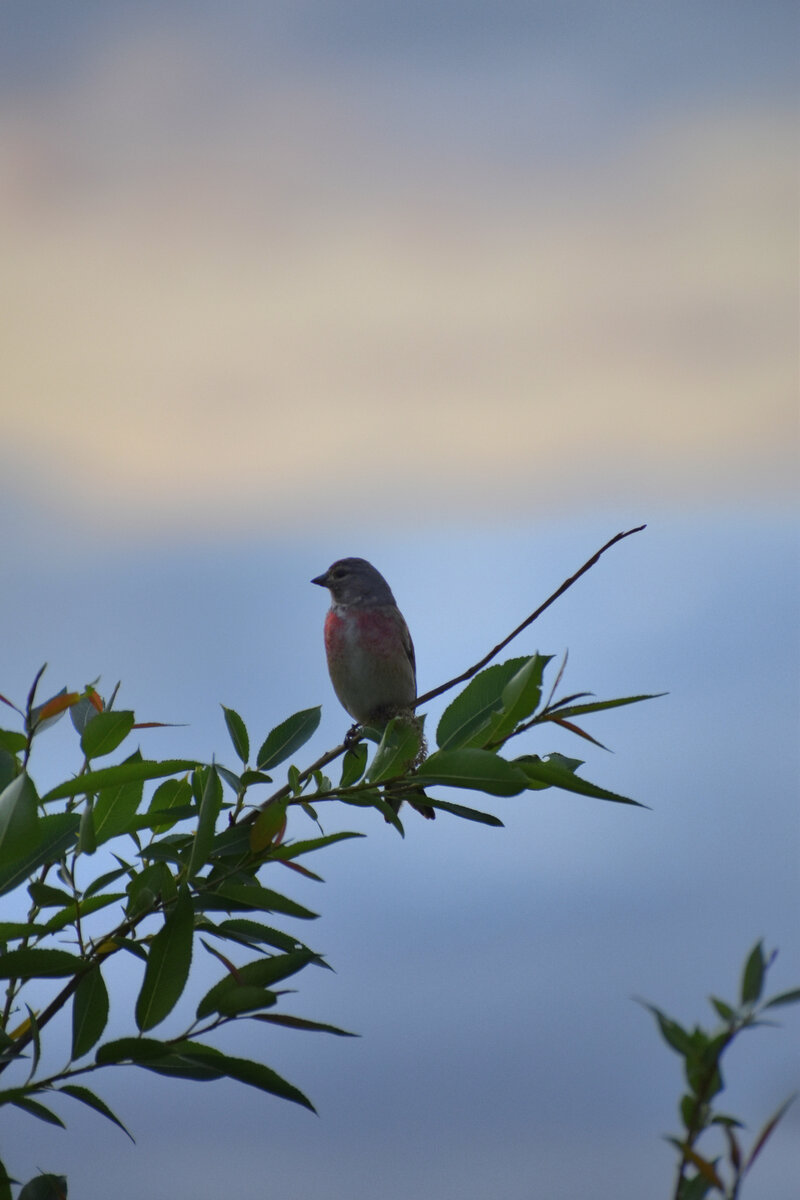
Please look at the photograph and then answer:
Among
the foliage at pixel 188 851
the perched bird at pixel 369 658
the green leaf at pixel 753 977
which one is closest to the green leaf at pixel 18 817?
the foliage at pixel 188 851

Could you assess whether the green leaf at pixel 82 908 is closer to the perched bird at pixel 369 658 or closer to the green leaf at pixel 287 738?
the green leaf at pixel 287 738

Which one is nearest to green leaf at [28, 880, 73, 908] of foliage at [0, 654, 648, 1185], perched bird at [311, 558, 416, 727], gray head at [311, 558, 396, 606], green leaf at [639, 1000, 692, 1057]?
foliage at [0, 654, 648, 1185]

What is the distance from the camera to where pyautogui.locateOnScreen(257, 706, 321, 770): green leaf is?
271 centimetres

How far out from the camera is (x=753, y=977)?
4.17 ft

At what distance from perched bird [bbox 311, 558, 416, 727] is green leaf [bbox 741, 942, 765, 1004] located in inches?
235

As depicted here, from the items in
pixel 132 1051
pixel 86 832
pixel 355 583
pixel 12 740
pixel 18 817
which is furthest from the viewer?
pixel 355 583

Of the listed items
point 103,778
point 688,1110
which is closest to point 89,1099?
point 103,778

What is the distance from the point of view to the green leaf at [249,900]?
2260mm

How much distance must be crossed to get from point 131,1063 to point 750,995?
4.10ft

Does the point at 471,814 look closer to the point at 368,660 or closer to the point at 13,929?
the point at 13,929

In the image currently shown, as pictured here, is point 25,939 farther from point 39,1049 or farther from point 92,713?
point 92,713

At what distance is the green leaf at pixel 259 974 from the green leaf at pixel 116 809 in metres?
0.46

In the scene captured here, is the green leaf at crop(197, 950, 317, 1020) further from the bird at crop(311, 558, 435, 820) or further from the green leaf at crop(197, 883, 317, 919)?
the bird at crop(311, 558, 435, 820)

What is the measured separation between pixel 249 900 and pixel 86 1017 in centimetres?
35
